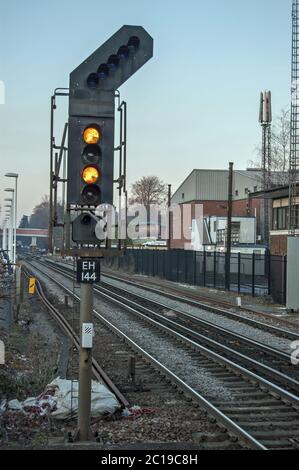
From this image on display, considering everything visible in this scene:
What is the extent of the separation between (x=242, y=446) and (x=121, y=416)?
1.94m

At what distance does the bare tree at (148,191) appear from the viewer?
107 meters

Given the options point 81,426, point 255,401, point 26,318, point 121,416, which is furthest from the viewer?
point 26,318

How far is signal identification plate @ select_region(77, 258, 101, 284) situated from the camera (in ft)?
22.9

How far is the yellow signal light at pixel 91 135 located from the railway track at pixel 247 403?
153 inches

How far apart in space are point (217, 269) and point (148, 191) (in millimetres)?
71995

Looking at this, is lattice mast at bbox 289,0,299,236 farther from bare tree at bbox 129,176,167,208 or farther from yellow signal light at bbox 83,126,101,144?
bare tree at bbox 129,176,167,208

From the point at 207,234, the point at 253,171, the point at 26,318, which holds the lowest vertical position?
the point at 26,318

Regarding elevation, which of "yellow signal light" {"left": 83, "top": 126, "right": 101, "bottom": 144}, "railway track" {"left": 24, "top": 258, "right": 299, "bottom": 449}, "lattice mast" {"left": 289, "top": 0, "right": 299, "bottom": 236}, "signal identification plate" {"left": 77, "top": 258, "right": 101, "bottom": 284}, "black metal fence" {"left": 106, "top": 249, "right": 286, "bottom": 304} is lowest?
"railway track" {"left": 24, "top": 258, "right": 299, "bottom": 449}

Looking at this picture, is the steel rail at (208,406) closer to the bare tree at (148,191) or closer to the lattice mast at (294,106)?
the lattice mast at (294,106)

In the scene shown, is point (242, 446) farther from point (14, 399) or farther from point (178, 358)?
point (178, 358)

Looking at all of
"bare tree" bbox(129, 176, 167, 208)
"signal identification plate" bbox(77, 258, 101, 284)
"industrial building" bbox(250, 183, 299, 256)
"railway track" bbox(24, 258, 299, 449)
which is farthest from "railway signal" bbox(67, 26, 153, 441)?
"bare tree" bbox(129, 176, 167, 208)

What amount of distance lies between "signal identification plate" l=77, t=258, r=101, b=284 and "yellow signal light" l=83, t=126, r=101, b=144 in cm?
139
